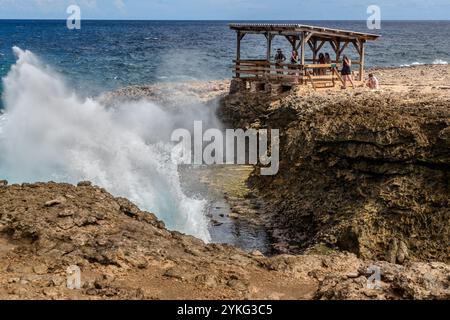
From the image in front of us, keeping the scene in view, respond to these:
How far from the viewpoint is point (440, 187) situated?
14789 mm

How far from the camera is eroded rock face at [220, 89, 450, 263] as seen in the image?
14.4 m

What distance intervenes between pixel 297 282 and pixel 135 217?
160 inches

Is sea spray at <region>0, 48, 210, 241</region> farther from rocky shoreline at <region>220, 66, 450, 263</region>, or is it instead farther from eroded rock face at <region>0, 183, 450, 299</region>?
eroded rock face at <region>0, 183, 450, 299</region>

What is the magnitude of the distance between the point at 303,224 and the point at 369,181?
2.14m

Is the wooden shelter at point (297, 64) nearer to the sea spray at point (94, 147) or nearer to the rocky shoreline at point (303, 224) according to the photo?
the rocky shoreline at point (303, 224)

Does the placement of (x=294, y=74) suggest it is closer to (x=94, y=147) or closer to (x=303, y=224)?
(x=94, y=147)

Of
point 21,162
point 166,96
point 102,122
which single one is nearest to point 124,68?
point 166,96

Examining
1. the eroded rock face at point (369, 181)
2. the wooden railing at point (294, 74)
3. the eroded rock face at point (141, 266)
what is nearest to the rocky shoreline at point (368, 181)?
the eroded rock face at point (369, 181)

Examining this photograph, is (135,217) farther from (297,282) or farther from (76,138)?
(76,138)

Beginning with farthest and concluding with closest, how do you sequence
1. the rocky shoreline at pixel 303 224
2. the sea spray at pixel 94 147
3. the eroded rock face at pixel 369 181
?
1. the sea spray at pixel 94 147
2. the eroded rock face at pixel 369 181
3. the rocky shoreline at pixel 303 224

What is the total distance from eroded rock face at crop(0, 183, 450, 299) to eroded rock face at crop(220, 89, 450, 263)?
3.84m

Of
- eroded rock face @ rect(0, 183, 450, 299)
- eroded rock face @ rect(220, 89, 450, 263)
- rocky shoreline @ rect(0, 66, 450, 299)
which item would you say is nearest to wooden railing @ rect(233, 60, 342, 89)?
rocky shoreline @ rect(0, 66, 450, 299)

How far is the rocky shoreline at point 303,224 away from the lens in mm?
9148

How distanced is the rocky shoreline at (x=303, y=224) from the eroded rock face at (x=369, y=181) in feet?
0.11
